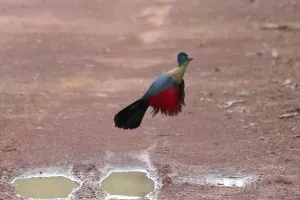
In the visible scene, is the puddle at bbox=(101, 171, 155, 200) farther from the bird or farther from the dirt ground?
the bird

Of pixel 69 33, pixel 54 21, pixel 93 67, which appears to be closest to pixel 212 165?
pixel 93 67

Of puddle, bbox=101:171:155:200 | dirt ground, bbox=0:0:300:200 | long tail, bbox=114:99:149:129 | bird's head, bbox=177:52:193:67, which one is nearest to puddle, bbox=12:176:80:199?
dirt ground, bbox=0:0:300:200

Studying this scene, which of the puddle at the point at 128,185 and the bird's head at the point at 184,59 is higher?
the bird's head at the point at 184,59

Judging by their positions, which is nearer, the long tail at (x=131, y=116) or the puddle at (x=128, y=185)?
the long tail at (x=131, y=116)

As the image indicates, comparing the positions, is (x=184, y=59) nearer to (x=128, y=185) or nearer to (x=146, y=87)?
(x=128, y=185)

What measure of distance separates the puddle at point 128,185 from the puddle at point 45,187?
371 mm

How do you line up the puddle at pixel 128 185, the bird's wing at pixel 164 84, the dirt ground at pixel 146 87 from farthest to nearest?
1. the dirt ground at pixel 146 87
2. the puddle at pixel 128 185
3. the bird's wing at pixel 164 84

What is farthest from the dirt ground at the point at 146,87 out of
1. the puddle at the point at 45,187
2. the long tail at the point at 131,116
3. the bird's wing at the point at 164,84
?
the bird's wing at the point at 164,84

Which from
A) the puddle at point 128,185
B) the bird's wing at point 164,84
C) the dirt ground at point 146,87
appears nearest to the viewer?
the bird's wing at point 164,84

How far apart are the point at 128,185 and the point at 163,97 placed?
318 cm

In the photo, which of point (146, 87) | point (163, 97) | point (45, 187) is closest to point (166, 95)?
point (163, 97)

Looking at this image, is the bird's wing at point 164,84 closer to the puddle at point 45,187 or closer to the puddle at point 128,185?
the puddle at point 128,185

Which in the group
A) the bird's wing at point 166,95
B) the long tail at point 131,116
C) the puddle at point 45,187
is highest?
the bird's wing at point 166,95

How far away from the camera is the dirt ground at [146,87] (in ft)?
22.6
